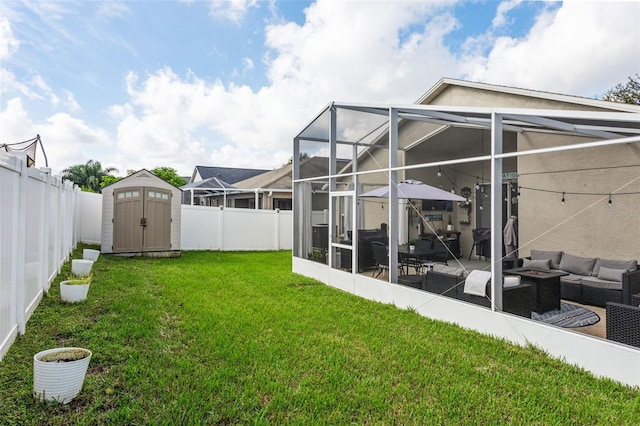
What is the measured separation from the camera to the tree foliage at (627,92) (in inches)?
707

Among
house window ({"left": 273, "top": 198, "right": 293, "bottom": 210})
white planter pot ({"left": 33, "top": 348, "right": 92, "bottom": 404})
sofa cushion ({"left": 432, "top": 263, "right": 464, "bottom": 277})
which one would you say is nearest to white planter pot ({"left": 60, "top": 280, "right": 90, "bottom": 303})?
white planter pot ({"left": 33, "top": 348, "right": 92, "bottom": 404})

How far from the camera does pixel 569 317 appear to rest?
5.67m

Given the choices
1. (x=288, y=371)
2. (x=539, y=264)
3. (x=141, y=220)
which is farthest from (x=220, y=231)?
(x=288, y=371)

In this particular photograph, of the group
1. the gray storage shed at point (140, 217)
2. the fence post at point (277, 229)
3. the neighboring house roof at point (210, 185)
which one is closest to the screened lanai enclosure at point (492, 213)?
the fence post at point (277, 229)

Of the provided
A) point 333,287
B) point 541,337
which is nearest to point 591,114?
point 541,337

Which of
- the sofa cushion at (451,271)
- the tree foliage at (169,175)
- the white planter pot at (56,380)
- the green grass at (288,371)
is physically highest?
the tree foliage at (169,175)

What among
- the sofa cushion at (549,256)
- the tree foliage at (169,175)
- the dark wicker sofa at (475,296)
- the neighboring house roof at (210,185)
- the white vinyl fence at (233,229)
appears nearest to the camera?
the dark wicker sofa at (475,296)

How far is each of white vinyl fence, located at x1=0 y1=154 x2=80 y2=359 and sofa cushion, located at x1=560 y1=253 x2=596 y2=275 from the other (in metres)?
8.35

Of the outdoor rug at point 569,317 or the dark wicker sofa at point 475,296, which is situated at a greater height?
the dark wicker sofa at point 475,296

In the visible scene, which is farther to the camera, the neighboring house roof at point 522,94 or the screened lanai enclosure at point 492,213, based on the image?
the neighboring house roof at point 522,94

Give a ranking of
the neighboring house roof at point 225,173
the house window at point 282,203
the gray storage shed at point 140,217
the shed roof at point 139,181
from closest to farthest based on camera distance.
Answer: the gray storage shed at point 140,217, the shed roof at point 139,181, the house window at point 282,203, the neighboring house roof at point 225,173

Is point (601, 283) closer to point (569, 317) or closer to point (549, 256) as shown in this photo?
point (569, 317)

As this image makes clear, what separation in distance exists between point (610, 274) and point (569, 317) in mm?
1528

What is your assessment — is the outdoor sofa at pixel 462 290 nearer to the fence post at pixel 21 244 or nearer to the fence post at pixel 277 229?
the fence post at pixel 21 244
